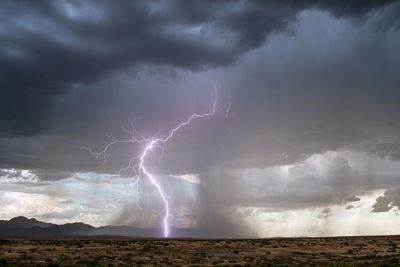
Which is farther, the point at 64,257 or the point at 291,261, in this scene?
the point at 64,257

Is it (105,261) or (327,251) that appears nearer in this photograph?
(105,261)

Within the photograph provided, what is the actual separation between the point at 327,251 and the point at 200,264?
27.4 m

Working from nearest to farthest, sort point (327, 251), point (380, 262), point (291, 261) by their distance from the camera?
point (380, 262)
point (291, 261)
point (327, 251)

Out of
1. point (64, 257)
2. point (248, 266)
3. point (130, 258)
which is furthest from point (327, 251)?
point (64, 257)

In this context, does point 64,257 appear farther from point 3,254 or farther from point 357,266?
point 357,266

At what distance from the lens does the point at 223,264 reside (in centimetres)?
5028

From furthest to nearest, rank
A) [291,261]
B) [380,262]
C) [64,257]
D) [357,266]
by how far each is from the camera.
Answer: [64,257], [291,261], [380,262], [357,266]

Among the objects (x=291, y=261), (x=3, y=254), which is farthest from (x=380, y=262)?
(x=3, y=254)

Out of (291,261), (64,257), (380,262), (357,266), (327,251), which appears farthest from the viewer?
(327,251)

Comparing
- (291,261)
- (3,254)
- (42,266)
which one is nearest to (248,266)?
(291,261)

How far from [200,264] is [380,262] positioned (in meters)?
22.2

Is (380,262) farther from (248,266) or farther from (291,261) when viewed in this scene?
(248,266)

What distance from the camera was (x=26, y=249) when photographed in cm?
6750

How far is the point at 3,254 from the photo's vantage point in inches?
2335
